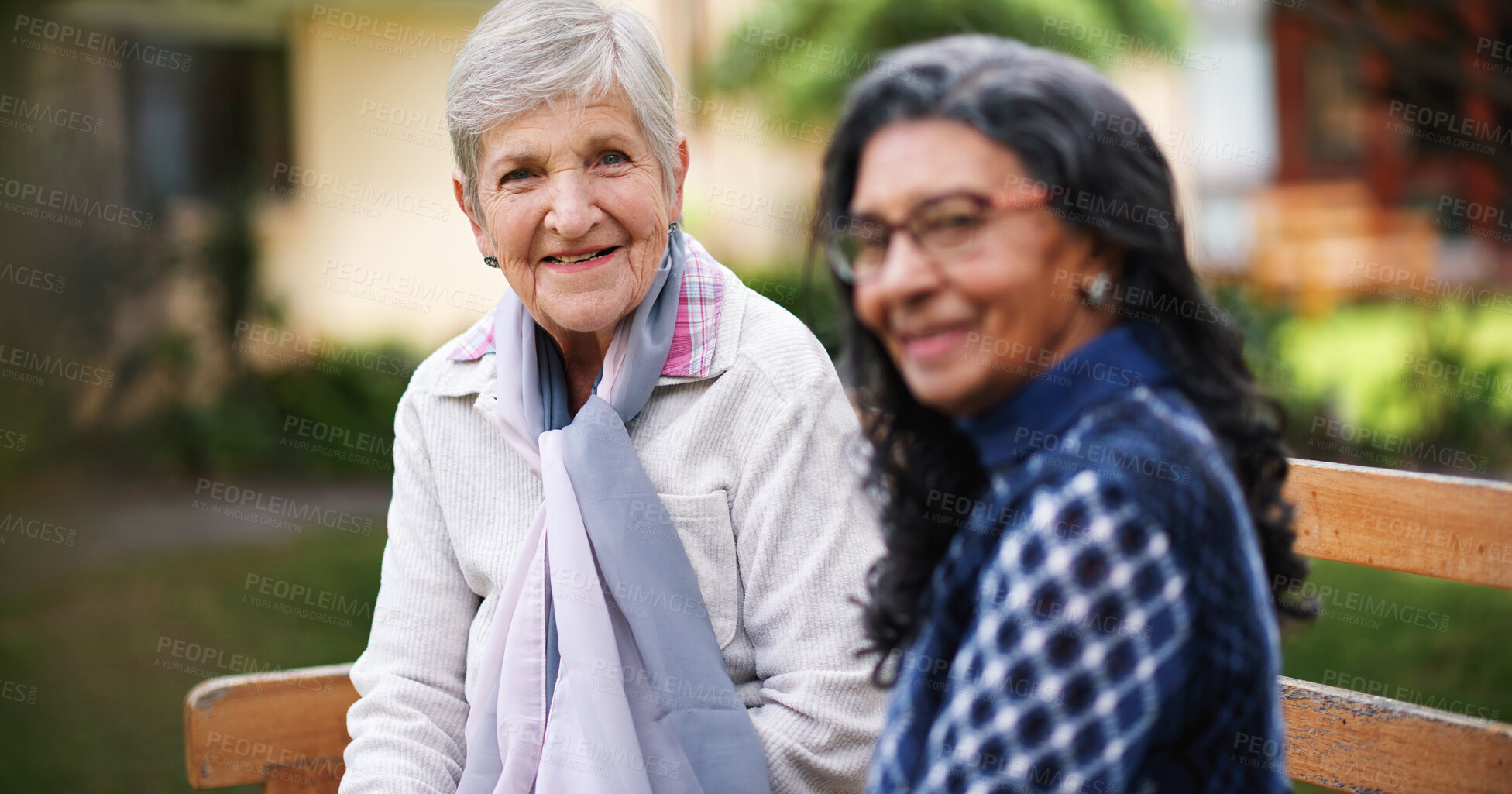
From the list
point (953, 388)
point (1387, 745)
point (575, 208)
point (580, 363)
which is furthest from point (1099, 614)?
point (580, 363)

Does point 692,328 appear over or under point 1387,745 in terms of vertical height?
over

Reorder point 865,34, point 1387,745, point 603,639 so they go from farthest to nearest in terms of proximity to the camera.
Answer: point 865,34, point 603,639, point 1387,745

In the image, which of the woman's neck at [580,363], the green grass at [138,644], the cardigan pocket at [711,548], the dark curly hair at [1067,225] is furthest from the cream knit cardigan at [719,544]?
the green grass at [138,644]

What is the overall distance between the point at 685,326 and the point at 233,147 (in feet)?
27.5

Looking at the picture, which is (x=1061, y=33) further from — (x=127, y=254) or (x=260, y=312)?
(x=127, y=254)

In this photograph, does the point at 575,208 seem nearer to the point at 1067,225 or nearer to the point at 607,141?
the point at 607,141

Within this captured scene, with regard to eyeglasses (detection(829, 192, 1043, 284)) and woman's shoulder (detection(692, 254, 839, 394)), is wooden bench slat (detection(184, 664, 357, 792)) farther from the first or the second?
eyeglasses (detection(829, 192, 1043, 284))

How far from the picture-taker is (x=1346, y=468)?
1.94 m

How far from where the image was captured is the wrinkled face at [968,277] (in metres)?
1.08

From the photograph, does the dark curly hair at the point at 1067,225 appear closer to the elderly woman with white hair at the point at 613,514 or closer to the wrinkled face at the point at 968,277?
the wrinkled face at the point at 968,277

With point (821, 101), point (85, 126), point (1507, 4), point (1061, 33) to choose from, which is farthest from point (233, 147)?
point (1507, 4)

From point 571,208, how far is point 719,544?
576mm

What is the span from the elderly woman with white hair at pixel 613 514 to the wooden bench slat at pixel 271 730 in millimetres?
146

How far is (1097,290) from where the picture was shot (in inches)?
44.8
